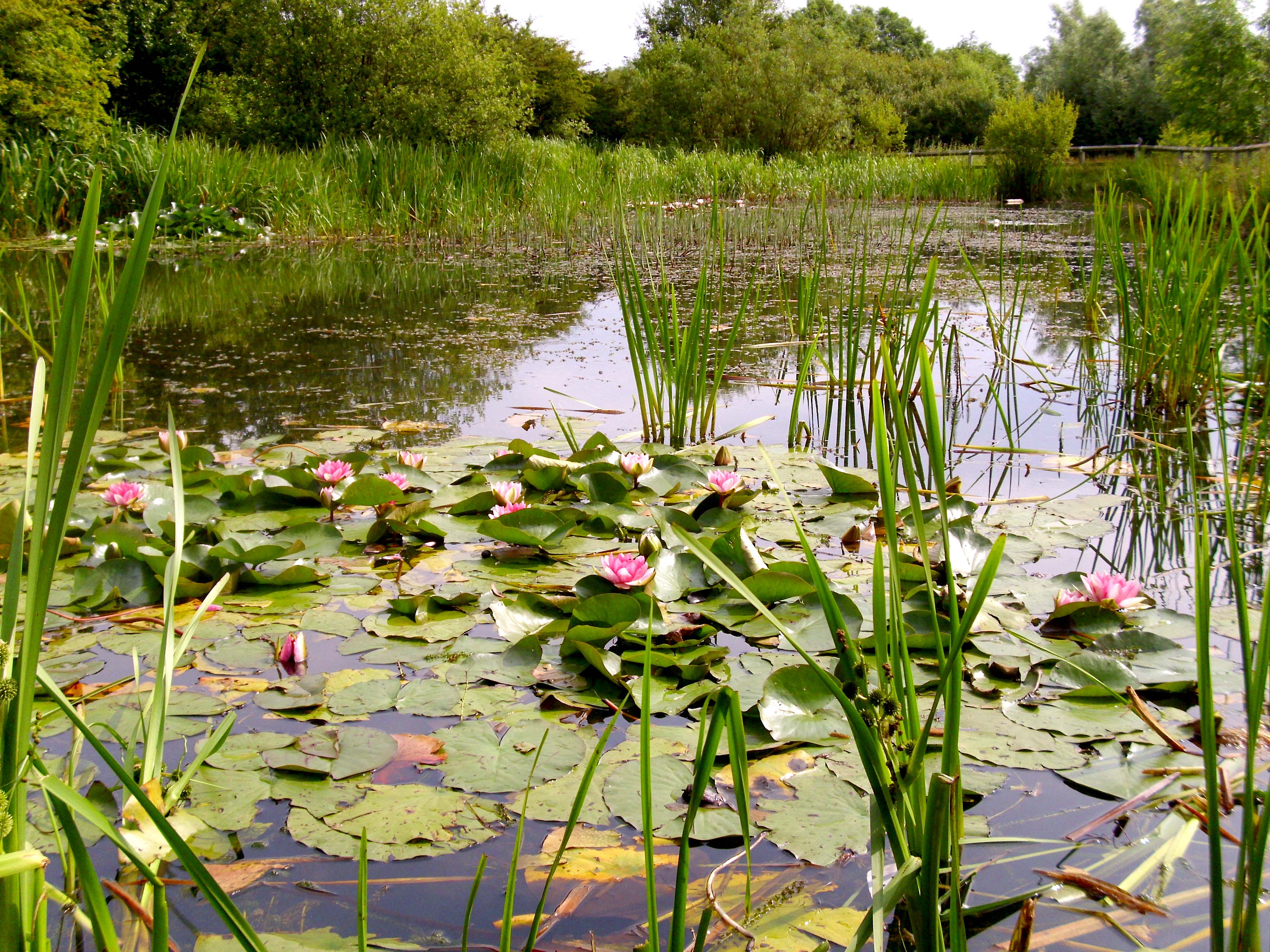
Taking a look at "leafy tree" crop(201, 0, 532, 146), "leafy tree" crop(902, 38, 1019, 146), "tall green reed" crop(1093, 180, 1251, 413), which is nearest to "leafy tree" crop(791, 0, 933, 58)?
"leafy tree" crop(902, 38, 1019, 146)

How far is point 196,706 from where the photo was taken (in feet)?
3.48

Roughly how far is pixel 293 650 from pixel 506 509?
1.88ft

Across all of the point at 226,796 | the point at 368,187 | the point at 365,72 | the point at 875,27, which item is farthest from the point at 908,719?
the point at 875,27

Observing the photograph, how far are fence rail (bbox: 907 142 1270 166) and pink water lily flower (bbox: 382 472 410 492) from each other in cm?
771

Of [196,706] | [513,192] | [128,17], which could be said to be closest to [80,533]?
[196,706]

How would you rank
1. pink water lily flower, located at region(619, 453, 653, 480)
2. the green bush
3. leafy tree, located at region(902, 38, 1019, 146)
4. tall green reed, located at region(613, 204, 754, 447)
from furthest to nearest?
leafy tree, located at region(902, 38, 1019, 146) → the green bush → tall green reed, located at region(613, 204, 754, 447) → pink water lily flower, located at region(619, 453, 653, 480)

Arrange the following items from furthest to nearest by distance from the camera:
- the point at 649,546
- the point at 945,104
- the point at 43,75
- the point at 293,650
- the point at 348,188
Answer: the point at 945,104 → the point at 348,188 → the point at 43,75 → the point at 649,546 → the point at 293,650

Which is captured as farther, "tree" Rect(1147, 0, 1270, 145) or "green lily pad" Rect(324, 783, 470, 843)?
"tree" Rect(1147, 0, 1270, 145)

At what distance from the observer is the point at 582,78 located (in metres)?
19.9

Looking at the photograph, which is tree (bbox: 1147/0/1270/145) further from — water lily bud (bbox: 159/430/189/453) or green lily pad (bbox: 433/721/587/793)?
green lily pad (bbox: 433/721/587/793)

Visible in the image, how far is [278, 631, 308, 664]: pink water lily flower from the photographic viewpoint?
3.88ft

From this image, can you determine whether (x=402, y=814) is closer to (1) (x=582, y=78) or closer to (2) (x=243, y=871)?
(2) (x=243, y=871)

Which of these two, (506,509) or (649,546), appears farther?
(506,509)

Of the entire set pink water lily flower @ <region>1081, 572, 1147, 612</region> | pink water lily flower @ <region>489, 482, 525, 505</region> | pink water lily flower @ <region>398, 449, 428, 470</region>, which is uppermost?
pink water lily flower @ <region>398, 449, 428, 470</region>
